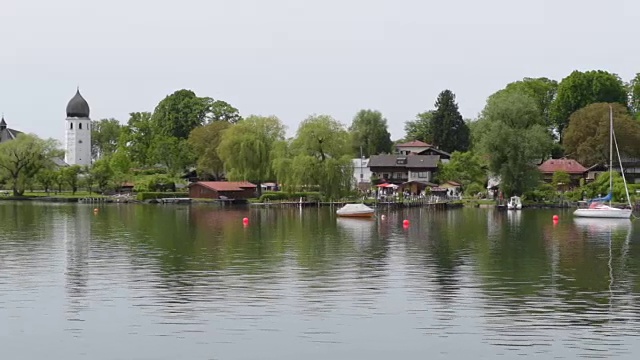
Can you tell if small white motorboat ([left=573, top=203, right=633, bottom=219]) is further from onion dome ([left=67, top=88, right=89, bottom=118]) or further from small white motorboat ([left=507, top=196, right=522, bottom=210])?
onion dome ([left=67, top=88, right=89, bottom=118])

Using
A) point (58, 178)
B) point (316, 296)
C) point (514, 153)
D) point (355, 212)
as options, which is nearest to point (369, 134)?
point (514, 153)

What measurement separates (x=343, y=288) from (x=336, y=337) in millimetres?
6686

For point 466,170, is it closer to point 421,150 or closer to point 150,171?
point 421,150

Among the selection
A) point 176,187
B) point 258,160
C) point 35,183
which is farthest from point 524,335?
point 35,183

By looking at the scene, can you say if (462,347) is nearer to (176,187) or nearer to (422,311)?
(422,311)

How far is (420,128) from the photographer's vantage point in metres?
129

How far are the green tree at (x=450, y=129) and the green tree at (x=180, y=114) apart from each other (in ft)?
115

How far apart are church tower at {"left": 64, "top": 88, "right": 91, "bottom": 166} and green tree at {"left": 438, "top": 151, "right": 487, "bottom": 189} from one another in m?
63.3

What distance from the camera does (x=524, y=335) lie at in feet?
62.2

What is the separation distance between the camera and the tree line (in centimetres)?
8125

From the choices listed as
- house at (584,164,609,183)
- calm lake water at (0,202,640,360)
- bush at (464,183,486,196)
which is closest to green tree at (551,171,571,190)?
house at (584,164,609,183)

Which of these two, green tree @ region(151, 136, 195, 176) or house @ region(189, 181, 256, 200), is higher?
green tree @ region(151, 136, 195, 176)

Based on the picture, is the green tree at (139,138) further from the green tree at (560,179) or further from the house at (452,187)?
the green tree at (560,179)

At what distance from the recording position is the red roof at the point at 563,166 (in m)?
93.2
